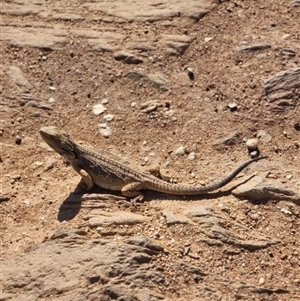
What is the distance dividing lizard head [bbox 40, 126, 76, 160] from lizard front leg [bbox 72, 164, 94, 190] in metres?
0.22

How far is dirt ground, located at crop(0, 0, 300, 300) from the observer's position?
368 inches

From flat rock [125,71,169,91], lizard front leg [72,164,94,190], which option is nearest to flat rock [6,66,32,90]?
flat rock [125,71,169,91]

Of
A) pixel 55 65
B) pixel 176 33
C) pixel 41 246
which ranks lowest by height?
pixel 41 246

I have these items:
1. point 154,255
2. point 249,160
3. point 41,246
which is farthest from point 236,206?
point 41,246

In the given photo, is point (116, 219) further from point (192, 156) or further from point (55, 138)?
point (192, 156)

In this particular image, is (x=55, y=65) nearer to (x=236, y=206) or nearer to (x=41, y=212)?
(x=41, y=212)

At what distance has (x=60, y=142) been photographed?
10.4 meters

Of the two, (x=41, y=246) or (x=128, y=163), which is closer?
(x=41, y=246)

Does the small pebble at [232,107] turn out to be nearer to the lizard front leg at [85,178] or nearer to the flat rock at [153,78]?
the flat rock at [153,78]

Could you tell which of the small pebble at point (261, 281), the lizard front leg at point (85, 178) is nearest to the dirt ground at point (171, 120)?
the small pebble at point (261, 281)

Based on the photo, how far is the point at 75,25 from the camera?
44.8 ft

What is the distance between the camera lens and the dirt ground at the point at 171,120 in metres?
9.34

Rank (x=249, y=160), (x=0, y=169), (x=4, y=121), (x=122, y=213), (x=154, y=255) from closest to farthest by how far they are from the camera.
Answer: (x=154, y=255)
(x=122, y=213)
(x=249, y=160)
(x=0, y=169)
(x=4, y=121)

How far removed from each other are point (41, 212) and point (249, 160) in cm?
347
